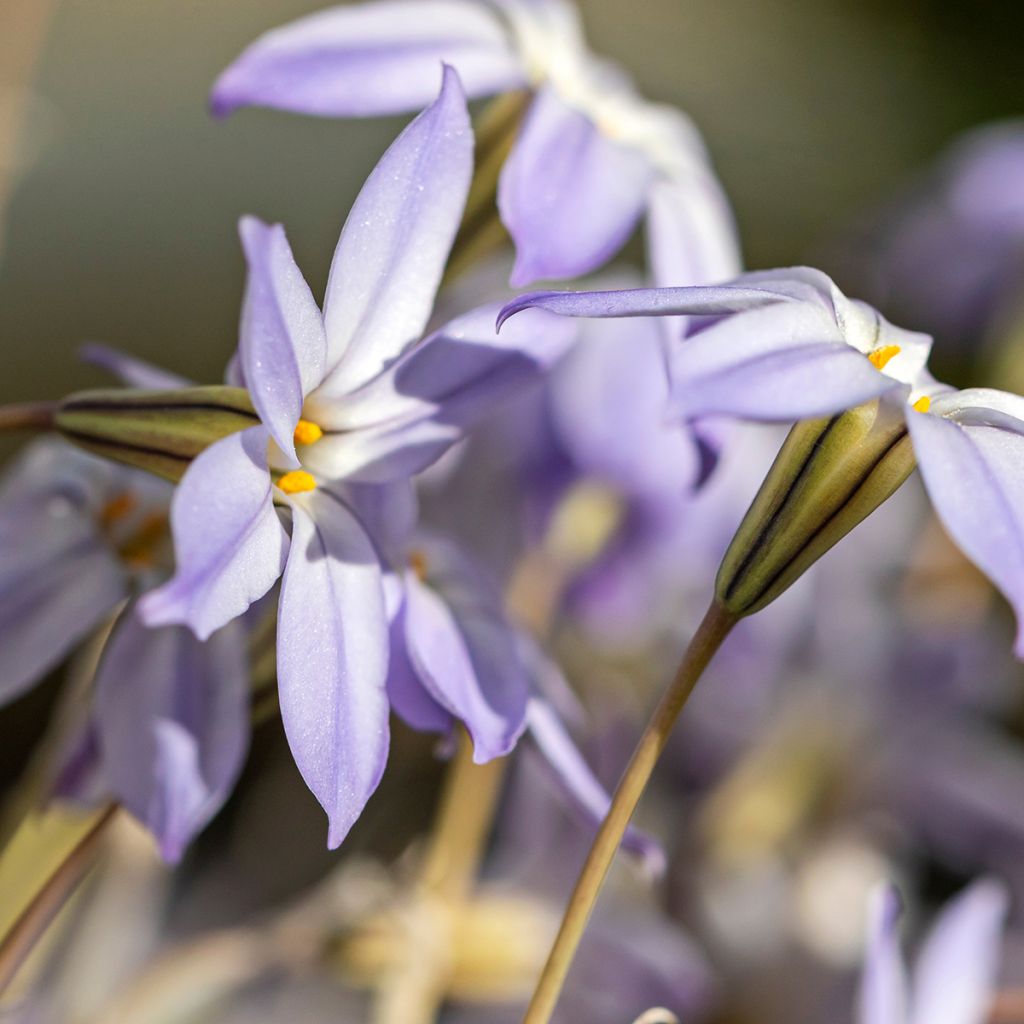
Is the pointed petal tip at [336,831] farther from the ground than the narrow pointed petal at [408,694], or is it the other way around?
the pointed petal tip at [336,831]

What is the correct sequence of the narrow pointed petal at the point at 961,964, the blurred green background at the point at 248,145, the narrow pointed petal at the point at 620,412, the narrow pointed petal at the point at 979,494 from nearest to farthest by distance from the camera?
the narrow pointed petal at the point at 979,494, the narrow pointed petal at the point at 961,964, the narrow pointed petal at the point at 620,412, the blurred green background at the point at 248,145

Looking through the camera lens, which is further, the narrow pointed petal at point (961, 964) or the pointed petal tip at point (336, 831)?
the narrow pointed petal at point (961, 964)

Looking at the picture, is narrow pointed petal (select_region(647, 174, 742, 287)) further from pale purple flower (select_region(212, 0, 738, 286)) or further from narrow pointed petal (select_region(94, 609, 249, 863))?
narrow pointed petal (select_region(94, 609, 249, 863))

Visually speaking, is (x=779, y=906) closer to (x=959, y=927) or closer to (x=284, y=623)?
(x=959, y=927)

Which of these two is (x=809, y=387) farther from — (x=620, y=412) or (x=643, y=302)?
(x=620, y=412)

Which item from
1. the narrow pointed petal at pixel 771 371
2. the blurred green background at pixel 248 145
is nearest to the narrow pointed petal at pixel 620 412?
the narrow pointed petal at pixel 771 371

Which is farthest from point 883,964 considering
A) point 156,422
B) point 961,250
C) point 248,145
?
point 248,145

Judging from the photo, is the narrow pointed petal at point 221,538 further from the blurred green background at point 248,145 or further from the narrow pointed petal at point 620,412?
the blurred green background at point 248,145

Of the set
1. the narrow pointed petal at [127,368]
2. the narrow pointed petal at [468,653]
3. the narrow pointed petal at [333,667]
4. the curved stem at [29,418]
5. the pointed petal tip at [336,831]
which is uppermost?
the curved stem at [29,418]

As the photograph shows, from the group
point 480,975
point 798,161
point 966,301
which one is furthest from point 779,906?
point 798,161
